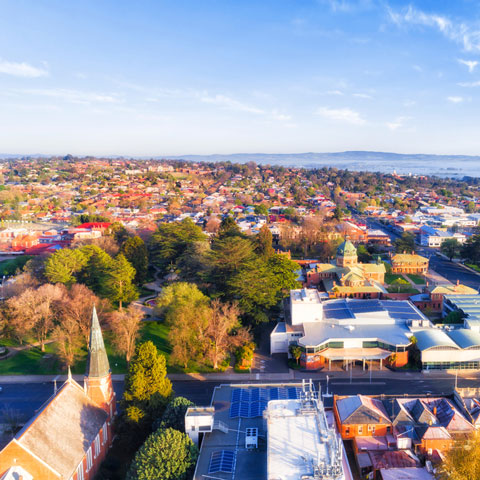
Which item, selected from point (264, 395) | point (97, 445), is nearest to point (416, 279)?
point (264, 395)

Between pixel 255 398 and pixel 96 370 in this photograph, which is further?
pixel 255 398

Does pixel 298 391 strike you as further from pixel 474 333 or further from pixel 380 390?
pixel 474 333

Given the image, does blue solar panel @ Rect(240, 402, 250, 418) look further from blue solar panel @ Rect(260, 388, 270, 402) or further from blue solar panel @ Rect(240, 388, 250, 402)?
blue solar panel @ Rect(260, 388, 270, 402)

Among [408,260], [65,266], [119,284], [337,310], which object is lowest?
[337,310]

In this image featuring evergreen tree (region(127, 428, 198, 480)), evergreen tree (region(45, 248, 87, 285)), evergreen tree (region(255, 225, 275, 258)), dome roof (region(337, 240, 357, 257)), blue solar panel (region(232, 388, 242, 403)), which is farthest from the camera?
evergreen tree (region(255, 225, 275, 258))

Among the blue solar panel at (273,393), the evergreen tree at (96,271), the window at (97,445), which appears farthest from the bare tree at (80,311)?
the blue solar panel at (273,393)

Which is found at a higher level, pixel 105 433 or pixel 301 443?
pixel 301 443

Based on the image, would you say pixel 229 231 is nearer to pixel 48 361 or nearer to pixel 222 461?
pixel 48 361

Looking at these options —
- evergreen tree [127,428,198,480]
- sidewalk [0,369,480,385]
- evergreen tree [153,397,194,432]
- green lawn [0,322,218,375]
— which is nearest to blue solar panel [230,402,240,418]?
evergreen tree [153,397,194,432]
